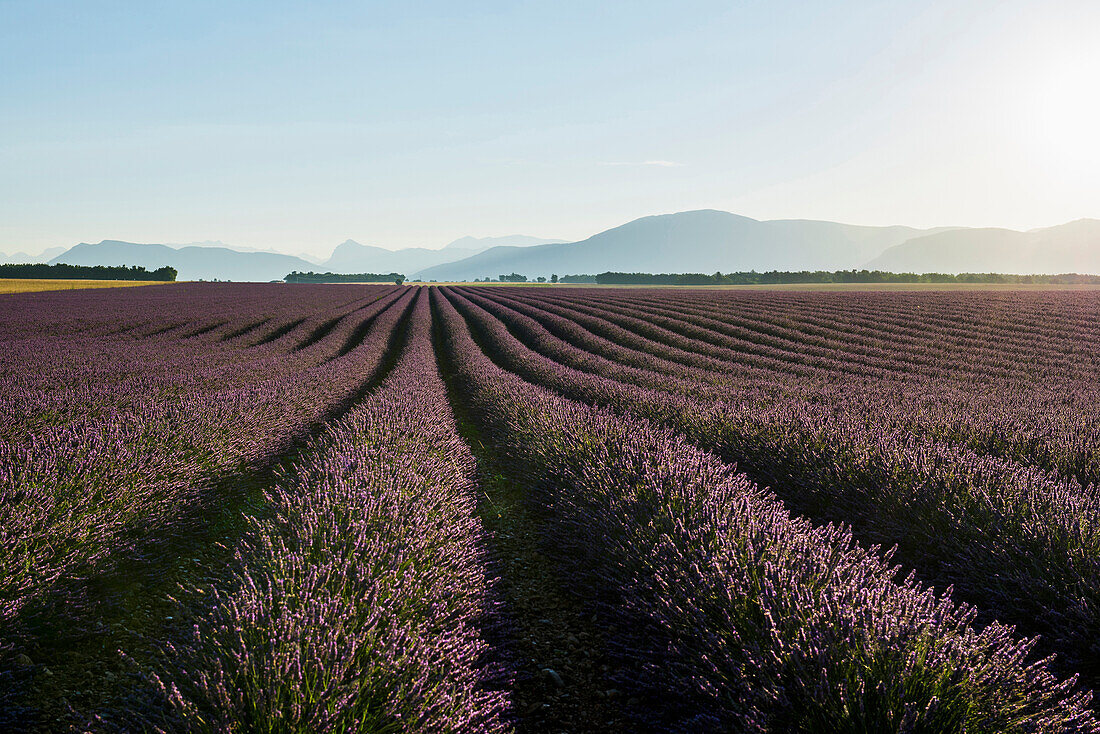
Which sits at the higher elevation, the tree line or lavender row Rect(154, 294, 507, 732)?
the tree line

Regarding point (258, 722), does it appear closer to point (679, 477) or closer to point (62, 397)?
→ point (679, 477)

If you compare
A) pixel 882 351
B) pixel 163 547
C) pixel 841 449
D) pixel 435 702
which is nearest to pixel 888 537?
pixel 841 449

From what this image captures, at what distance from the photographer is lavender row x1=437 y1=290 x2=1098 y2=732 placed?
1889 millimetres

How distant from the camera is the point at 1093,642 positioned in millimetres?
2793

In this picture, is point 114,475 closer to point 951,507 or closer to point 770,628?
point 770,628

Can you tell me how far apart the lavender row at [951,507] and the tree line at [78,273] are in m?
91.9

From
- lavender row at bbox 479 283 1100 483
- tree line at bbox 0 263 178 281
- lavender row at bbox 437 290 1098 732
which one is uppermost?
tree line at bbox 0 263 178 281

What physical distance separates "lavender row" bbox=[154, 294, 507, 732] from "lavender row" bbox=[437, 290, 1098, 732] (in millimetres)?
805

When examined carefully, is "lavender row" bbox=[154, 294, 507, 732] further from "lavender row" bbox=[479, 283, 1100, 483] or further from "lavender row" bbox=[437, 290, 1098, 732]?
"lavender row" bbox=[479, 283, 1100, 483]

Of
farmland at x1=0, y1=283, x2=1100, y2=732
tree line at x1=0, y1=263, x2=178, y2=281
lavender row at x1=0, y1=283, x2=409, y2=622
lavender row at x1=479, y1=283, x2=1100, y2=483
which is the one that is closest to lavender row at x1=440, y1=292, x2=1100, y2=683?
farmland at x1=0, y1=283, x2=1100, y2=732

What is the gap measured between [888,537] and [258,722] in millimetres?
4274

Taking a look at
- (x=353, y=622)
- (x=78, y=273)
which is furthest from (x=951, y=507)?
(x=78, y=273)

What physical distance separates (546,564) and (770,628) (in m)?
2.28

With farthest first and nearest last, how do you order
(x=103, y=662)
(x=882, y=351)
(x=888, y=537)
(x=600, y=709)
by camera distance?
(x=882, y=351) → (x=888, y=537) → (x=103, y=662) → (x=600, y=709)
